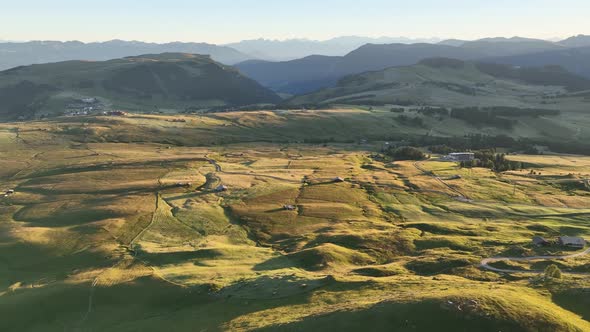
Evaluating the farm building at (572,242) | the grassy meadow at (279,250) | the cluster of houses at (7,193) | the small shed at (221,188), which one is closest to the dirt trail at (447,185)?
the grassy meadow at (279,250)

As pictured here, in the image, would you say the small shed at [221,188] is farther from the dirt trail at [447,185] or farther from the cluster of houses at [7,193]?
the dirt trail at [447,185]

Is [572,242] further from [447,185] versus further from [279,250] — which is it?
[447,185]

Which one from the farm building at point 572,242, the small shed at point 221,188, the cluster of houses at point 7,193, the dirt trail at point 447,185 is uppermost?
the farm building at point 572,242

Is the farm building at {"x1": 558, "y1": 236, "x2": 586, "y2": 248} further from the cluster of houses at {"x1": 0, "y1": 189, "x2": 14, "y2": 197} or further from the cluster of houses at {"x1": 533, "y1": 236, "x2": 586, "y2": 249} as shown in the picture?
the cluster of houses at {"x1": 0, "y1": 189, "x2": 14, "y2": 197}

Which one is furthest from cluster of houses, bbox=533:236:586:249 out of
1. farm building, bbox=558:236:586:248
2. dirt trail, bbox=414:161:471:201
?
dirt trail, bbox=414:161:471:201

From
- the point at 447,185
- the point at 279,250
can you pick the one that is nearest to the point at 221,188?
the point at 279,250

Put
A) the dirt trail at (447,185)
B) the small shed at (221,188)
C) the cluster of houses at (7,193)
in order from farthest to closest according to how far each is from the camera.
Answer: the dirt trail at (447,185)
the small shed at (221,188)
the cluster of houses at (7,193)
